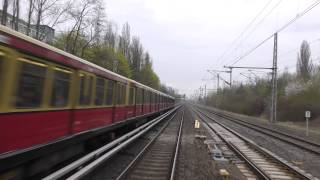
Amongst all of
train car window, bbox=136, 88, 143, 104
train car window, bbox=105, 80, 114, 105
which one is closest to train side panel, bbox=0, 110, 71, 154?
train car window, bbox=105, 80, 114, 105

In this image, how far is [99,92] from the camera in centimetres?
1408

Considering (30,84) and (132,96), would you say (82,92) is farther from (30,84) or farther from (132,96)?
(132,96)

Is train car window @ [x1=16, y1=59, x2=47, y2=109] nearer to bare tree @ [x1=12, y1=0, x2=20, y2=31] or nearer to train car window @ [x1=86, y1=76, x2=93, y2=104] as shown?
train car window @ [x1=86, y1=76, x2=93, y2=104]

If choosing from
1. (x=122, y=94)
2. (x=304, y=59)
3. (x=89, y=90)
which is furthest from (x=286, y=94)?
(x=89, y=90)

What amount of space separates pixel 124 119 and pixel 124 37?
6047 centimetres

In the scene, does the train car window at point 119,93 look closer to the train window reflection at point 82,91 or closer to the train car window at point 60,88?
the train window reflection at point 82,91

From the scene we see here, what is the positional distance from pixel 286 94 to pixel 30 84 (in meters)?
51.1

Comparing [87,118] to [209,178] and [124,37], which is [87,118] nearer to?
[209,178]

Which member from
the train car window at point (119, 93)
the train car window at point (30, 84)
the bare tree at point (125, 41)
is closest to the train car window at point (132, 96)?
the train car window at point (119, 93)

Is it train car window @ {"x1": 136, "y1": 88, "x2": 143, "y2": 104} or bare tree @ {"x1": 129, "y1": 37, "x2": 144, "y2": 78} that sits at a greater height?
bare tree @ {"x1": 129, "y1": 37, "x2": 144, "y2": 78}

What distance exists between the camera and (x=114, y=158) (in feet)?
45.2

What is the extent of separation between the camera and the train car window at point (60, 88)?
31.1 feet

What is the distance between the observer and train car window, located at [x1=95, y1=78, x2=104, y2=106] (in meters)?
13.7

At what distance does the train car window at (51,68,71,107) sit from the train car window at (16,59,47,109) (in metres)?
0.67
